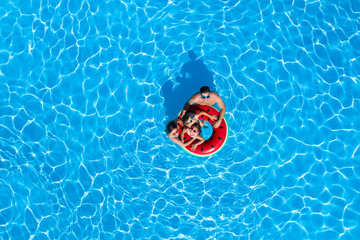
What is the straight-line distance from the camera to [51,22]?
7.89m

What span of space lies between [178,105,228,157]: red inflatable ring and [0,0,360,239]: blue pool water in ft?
0.88

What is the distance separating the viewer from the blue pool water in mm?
7617

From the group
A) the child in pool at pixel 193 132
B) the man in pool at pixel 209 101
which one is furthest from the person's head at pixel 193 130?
the man in pool at pixel 209 101

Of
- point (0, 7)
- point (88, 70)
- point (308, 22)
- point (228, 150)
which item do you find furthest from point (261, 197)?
point (0, 7)

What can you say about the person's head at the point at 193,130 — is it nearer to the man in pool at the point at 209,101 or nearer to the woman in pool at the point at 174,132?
the woman in pool at the point at 174,132

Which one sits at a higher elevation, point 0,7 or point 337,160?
point 0,7

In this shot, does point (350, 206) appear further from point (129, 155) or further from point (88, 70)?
point (88, 70)

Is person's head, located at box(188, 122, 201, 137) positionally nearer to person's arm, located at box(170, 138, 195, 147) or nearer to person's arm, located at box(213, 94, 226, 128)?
person's arm, located at box(170, 138, 195, 147)

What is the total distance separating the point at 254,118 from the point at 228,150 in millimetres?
696

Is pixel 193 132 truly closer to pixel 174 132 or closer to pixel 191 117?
pixel 191 117

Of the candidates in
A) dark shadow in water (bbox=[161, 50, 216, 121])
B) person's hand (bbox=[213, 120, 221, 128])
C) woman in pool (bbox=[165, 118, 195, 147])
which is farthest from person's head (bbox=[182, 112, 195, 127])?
dark shadow in water (bbox=[161, 50, 216, 121])

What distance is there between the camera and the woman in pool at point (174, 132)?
6.68 m

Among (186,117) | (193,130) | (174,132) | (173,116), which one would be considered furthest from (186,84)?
(174,132)

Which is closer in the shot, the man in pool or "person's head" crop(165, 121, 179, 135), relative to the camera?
"person's head" crop(165, 121, 179, 135)
